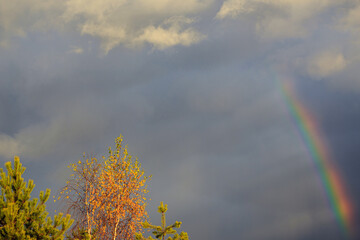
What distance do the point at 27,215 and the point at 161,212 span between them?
8.42m

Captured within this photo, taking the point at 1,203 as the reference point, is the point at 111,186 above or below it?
above

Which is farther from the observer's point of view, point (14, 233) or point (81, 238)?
point (81, 238)

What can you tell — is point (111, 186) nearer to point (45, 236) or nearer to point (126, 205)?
point (126, 205)

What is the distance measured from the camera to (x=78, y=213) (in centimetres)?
3581

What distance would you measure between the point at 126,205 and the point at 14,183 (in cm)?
1091

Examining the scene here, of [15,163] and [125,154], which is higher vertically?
[125,154]

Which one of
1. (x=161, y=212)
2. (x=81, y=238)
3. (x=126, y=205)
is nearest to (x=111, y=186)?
(x=126, y=205)

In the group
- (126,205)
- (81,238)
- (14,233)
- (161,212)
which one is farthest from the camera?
(126,205)

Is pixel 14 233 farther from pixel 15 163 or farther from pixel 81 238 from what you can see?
pixel 81 238

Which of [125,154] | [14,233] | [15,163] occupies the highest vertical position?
[125,154]

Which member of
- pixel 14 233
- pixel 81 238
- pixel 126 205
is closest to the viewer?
pixel 14 233

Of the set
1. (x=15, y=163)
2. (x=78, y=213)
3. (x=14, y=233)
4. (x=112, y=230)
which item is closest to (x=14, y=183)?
(x=15, y=163)

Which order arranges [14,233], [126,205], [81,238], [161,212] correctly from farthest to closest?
1. [126,205]
2. [81,238]
3. [161,212]
4. [14,233]

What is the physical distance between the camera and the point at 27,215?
2883cm
